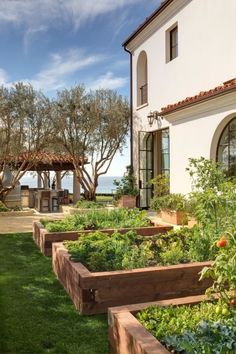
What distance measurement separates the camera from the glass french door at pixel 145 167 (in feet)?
49.8

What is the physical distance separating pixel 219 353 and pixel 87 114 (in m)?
15.2

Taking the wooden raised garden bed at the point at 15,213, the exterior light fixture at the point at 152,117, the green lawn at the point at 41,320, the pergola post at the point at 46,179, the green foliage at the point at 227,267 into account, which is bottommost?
the green lawn at the point at 41,320

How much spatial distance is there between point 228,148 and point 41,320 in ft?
23.0

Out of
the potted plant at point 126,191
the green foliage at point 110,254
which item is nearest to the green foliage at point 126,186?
the potted plant at point 126,191

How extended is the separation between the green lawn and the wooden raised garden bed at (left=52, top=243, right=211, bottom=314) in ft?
0.63

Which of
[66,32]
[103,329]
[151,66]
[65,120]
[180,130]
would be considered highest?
A: [66,32]

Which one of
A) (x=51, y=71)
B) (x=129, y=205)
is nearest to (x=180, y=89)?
(x=129, y=205)

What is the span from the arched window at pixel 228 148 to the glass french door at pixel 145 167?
17.8ft

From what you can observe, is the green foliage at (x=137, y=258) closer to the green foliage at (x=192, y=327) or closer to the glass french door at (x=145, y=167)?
the green foliage at (x=192, y=327)

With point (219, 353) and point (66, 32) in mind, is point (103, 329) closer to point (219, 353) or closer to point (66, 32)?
point (219, 353)

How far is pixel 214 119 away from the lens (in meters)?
9.32

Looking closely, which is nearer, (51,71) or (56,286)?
(56,286)

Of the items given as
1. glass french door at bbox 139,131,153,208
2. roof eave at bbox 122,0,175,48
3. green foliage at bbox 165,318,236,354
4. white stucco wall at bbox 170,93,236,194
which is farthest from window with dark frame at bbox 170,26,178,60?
green foliage at bbox 165,318,236,354

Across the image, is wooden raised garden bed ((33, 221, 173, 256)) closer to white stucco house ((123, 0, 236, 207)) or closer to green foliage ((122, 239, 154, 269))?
green foliage ((122, 239, 154, 269))
